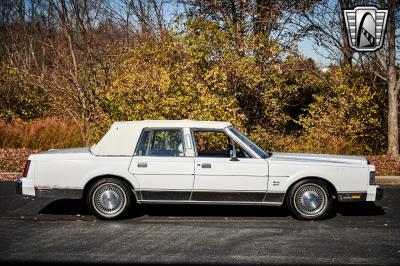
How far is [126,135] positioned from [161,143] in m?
0.53

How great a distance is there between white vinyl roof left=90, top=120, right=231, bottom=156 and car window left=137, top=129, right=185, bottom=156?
Answer: 9 cm

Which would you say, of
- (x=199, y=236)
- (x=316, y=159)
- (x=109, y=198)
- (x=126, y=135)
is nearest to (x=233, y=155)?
(x=316, y=159)

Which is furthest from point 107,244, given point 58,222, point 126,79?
point 126,79

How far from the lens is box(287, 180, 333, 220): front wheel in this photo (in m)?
7.49

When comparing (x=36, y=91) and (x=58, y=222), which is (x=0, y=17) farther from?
(x=58, y=222)

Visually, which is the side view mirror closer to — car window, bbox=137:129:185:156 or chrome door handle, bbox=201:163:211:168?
chrome door handle, bbox=201:163:211:168

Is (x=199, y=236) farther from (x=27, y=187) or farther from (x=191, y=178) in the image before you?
(x=27, y=187)

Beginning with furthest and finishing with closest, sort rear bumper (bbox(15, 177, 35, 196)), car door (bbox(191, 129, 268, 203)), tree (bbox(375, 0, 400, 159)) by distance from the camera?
tree (bbox(375, 0, 400, 159)), rear bumper (bbox(15, 177, 35, 196)), car door (bbox(191, 129, 268, 203))

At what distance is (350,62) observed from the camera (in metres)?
17.8

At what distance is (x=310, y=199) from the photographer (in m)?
7.52

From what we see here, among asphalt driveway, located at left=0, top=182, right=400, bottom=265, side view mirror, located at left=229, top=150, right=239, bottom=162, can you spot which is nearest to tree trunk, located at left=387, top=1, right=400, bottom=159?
asphalt driveway, located at left=0, top=182, right=400, bottom=265

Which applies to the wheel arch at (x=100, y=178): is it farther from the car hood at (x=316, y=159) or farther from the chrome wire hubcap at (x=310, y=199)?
the chrome wire hubcap at (x=310, y=199)

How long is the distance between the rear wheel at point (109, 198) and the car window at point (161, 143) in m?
0.57

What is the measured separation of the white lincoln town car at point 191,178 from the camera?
743cm
